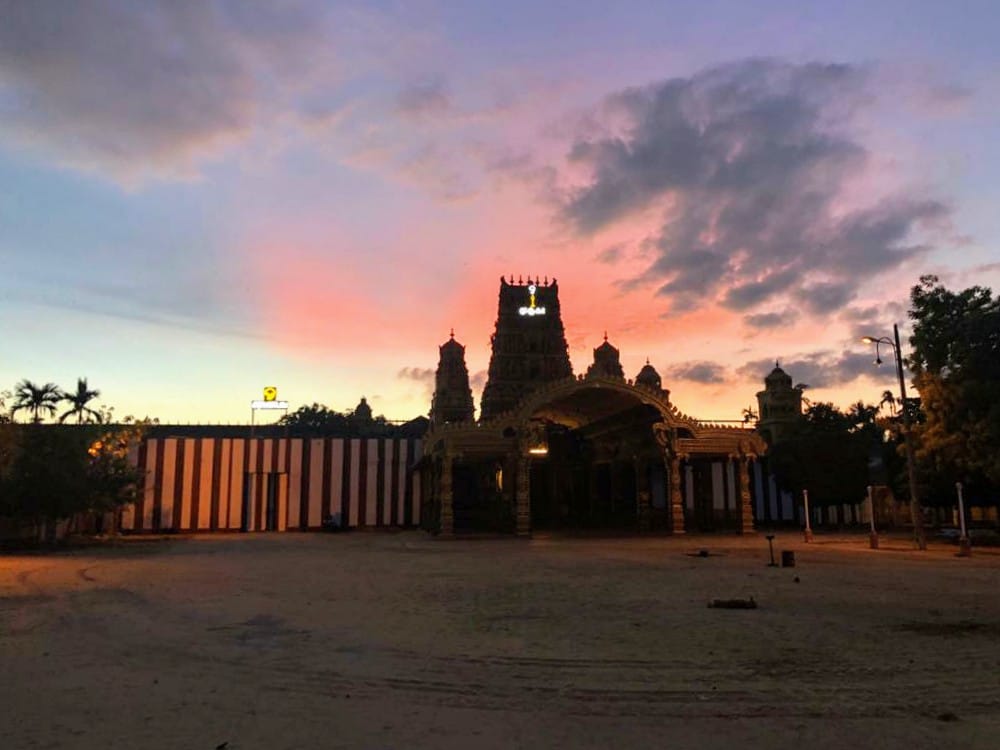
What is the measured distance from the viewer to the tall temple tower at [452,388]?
75750 mm

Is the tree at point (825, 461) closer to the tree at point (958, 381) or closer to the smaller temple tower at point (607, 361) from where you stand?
the tree at point (958, 381)

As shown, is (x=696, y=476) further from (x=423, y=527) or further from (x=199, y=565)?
(x=199, y=565)

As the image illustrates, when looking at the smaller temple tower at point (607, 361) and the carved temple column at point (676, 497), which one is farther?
the smaller temple tower at point (607, 361)

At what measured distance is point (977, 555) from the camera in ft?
79.9

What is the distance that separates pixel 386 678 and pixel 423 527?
116ft

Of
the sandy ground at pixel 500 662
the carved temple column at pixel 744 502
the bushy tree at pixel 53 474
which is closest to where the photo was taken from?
the sandy ground at pixel 500 662

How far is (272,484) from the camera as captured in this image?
4372cm

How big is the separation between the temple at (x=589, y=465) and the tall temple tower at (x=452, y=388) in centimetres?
2426

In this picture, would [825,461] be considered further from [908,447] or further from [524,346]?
[524,346]

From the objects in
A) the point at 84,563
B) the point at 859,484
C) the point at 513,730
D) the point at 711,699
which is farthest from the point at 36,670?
the point at 859,484

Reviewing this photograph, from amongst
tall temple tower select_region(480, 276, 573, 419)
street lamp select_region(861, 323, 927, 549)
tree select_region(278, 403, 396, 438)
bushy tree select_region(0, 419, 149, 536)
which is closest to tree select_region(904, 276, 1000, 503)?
street lamp select_region(861, 323, 927, 549)

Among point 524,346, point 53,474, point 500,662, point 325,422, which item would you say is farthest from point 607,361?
point 500,662

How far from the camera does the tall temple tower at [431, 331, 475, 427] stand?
249ft

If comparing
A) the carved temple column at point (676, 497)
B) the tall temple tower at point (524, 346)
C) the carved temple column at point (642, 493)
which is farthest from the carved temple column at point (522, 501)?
the tall temple tower at point (524, 346)
